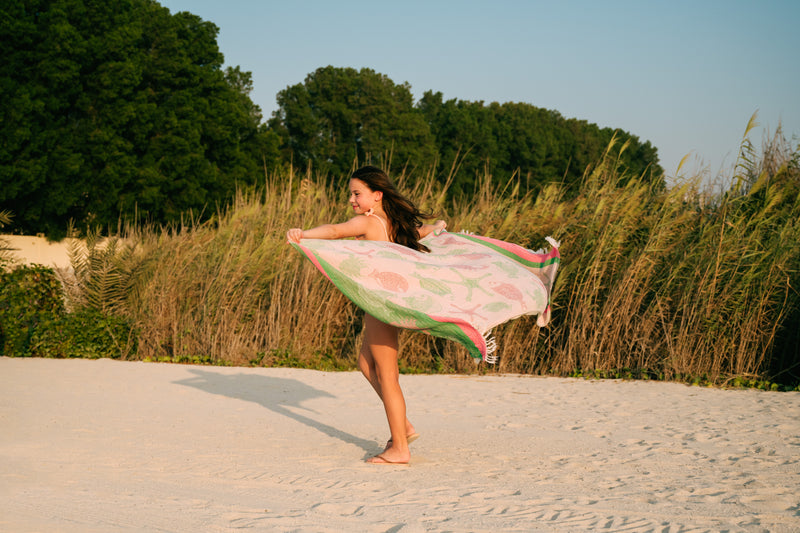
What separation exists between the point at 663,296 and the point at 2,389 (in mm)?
7263

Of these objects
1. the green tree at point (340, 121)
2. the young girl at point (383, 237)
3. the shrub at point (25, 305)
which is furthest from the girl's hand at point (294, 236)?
the green tree at point (340, 121)

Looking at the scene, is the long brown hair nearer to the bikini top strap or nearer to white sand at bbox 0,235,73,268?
the bikini top strap

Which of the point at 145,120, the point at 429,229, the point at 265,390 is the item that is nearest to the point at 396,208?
the point at 429,229

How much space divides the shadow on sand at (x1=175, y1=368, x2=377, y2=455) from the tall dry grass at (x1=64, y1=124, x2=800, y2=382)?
3.83 feet

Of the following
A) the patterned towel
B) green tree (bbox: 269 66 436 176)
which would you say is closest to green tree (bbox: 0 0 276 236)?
green tree (bbox: 269 66 436 176)

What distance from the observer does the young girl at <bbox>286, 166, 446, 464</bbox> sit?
4.74 metres

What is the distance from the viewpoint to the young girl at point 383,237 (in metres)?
4.74

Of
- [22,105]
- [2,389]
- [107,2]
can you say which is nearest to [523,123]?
[107,2]

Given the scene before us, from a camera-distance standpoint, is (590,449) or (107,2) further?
(107,2)

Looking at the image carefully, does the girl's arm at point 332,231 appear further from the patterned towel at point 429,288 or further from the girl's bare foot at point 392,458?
the girl's bare foot at point 392,458

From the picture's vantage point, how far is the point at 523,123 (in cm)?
5728

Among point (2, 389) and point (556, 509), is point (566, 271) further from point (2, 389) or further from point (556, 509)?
point (2, 389)

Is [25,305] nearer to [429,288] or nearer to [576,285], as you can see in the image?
[576,285]

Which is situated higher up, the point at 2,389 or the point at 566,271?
the point at 566,271
